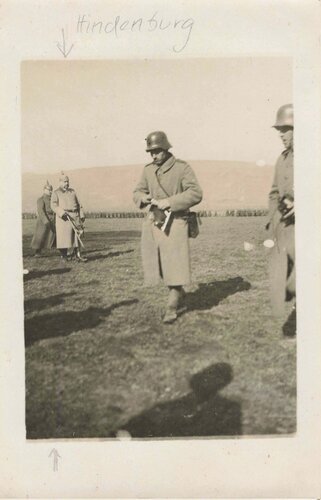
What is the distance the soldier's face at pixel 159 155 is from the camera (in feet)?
13.5

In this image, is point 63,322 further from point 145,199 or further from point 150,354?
point 145,199

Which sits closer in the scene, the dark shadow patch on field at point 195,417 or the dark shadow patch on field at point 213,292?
the dark shadow patch on field at point 195,417

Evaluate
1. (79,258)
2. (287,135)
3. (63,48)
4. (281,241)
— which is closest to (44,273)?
(79,258)

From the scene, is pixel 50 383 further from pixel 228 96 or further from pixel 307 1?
pixel 307 1

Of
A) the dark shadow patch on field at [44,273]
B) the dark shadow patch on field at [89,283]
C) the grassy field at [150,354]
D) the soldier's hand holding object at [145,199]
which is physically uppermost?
the soldier's hand holding object at [145,199]

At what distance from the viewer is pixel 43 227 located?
4602mm

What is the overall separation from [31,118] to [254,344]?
262 cm

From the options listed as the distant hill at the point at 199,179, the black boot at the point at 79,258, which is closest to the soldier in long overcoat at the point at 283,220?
the distant hill at the point at 199,179

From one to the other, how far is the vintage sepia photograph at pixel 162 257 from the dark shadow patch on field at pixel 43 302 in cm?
1

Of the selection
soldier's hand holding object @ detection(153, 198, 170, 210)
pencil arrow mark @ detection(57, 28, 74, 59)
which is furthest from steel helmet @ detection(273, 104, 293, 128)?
pencil arrow mark @ detection(57, 28, 74, 59)

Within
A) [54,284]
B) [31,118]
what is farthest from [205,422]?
[31,118]

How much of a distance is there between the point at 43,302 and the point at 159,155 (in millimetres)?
1574

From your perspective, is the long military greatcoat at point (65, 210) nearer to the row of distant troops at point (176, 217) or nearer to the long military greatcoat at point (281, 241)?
the row of distant troops at point (176, 217)

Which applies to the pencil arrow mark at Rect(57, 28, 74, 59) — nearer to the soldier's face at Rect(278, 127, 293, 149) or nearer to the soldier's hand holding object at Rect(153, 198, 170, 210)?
the soldier's hand holding object at Rect(153, 198, 170, 210)
